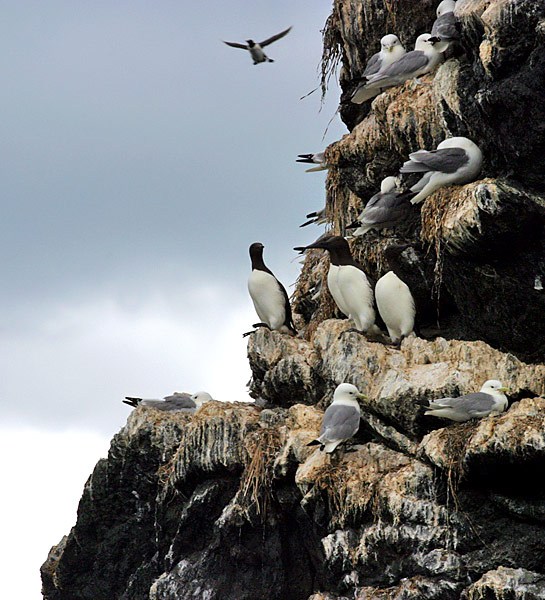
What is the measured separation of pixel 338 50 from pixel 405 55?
2.90m

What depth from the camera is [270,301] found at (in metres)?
16.8

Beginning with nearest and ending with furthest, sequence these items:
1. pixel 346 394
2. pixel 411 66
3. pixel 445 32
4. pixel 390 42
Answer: pixel 346 394 → pixel 445 32 → pixel 411 66 → pixel 390 42

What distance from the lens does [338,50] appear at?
17875 mm

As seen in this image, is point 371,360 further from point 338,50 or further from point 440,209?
point 338,50

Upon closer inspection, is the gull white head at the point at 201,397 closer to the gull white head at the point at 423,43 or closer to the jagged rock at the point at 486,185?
the jagged rock at the point at 486,185

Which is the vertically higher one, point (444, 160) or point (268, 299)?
point (268, 299)

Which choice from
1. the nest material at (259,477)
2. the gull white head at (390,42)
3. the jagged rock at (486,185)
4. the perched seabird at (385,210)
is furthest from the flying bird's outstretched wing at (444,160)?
the nest material at (259,477)

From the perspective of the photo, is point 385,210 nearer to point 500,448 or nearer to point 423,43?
point 423,43

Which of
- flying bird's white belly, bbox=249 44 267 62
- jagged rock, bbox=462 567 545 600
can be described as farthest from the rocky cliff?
flying bird's white belly, bbox=249 44 267 62

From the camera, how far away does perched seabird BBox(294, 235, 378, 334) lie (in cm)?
1496

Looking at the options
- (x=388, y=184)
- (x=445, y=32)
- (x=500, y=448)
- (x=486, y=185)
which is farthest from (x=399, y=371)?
(x=445, y=32)

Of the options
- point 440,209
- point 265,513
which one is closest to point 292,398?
point 265,513

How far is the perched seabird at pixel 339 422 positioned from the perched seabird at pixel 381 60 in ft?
14.6

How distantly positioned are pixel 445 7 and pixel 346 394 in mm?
4924
